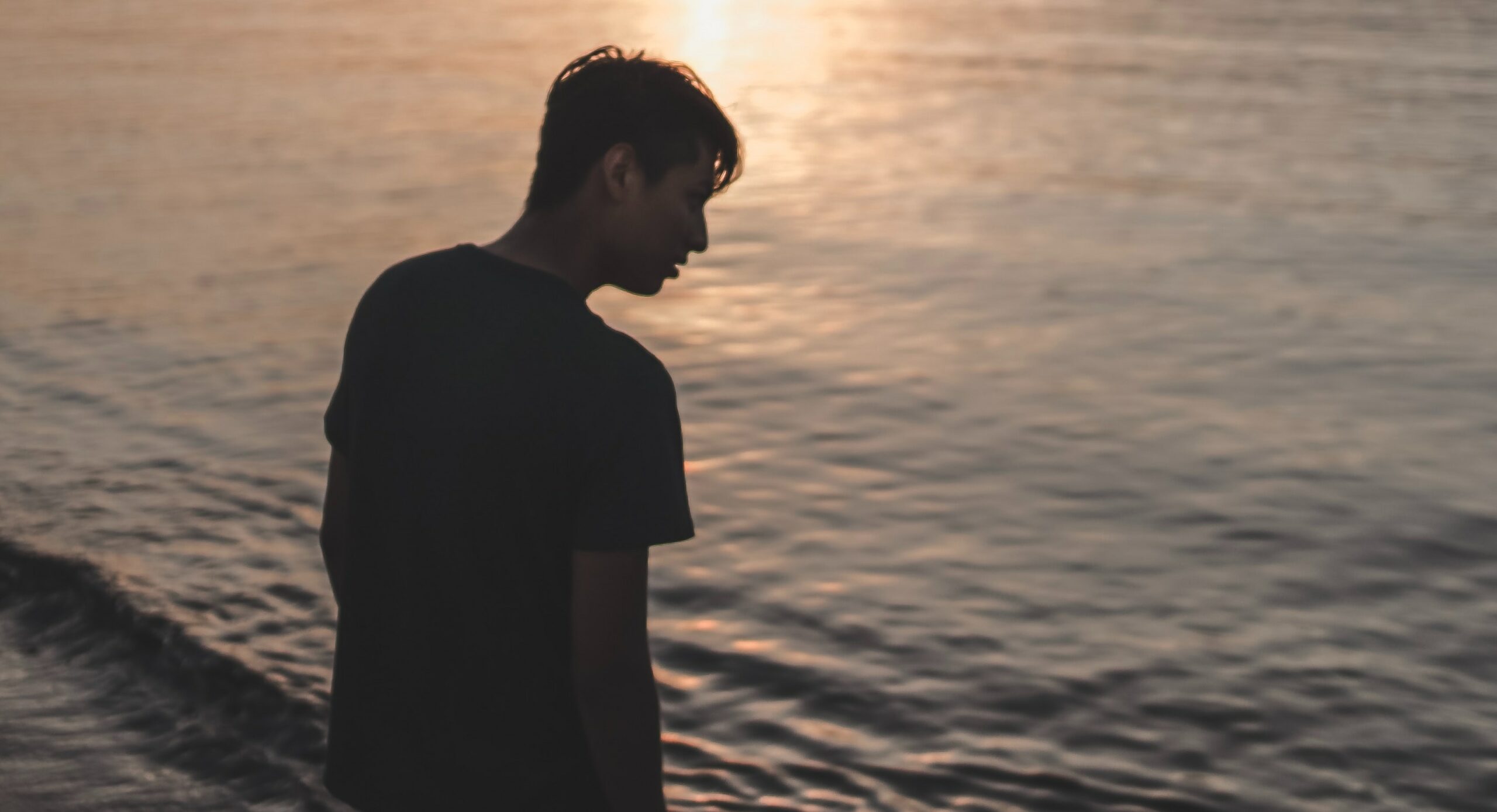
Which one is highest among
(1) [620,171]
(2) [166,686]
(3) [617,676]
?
(1) [620,171]

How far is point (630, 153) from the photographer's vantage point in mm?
2287

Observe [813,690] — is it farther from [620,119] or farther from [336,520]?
[620,119]

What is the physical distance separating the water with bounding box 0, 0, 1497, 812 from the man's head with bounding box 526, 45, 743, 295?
3.13 metres

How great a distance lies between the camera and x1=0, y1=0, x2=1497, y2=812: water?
18.0 feet

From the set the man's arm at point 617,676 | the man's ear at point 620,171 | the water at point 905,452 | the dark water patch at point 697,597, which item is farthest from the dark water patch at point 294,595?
the man's ear at point 620,171

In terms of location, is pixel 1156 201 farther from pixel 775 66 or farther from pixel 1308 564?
pixel 775 66

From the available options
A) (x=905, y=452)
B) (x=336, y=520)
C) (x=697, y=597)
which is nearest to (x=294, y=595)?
(x=697, y=597)

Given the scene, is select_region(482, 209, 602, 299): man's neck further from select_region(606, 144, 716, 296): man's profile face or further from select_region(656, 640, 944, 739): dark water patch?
select_region(656, 640, 944, 739): dark water patch

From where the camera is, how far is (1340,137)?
19859mm

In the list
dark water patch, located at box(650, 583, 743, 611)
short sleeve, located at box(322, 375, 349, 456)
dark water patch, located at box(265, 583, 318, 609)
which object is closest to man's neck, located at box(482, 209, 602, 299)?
short sleeve, located at box(322, 375, 349, 456)

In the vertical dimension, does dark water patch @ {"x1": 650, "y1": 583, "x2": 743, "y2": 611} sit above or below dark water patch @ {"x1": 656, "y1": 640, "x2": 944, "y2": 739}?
above

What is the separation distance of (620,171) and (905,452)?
21.7ft

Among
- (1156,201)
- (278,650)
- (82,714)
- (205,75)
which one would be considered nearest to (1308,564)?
(278,650)

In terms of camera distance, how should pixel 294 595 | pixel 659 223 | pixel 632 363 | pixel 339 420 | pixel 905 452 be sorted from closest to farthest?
pixel 632 363 < pixel 659 223 < pixel 339 420 < pixel 294 595 < pixel 905 452
